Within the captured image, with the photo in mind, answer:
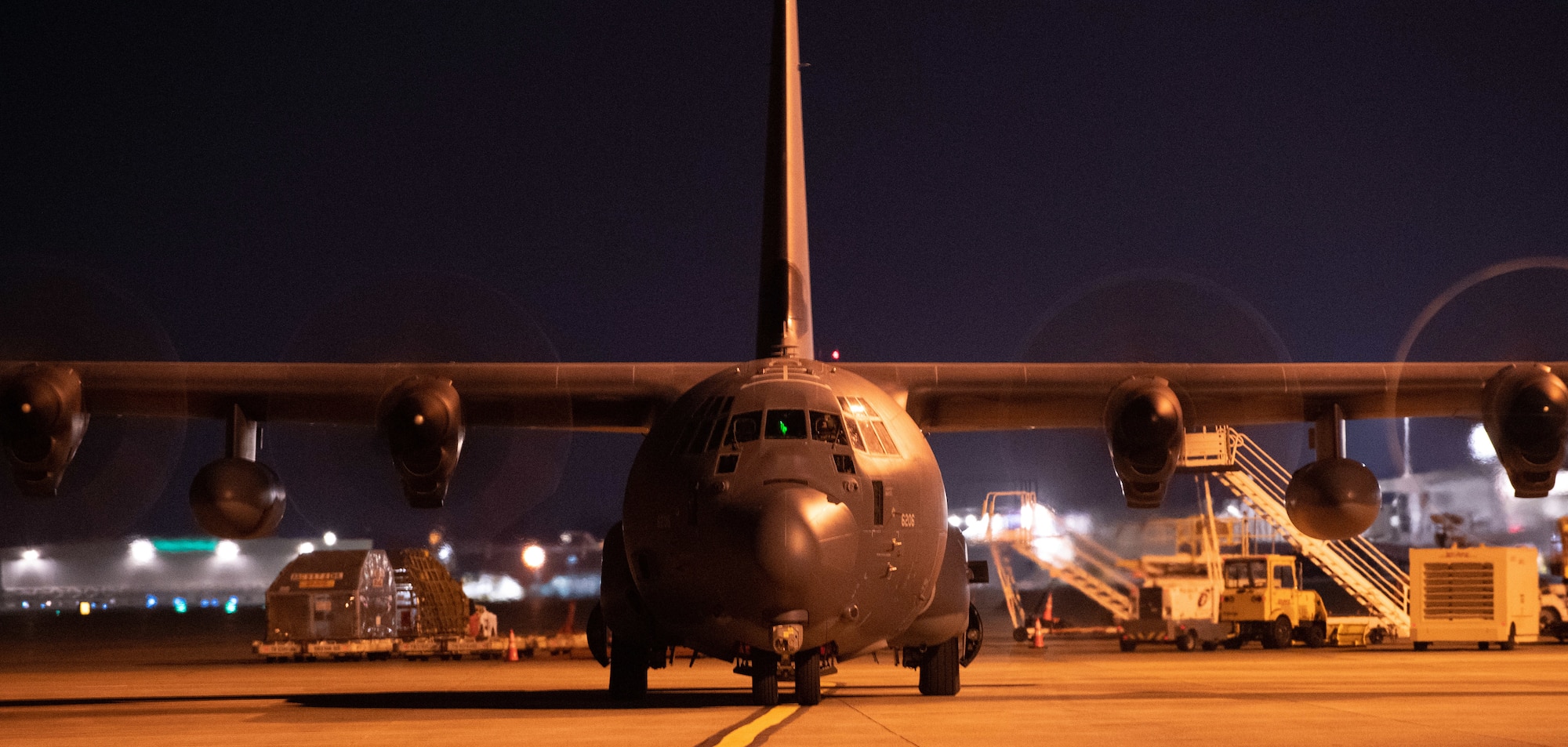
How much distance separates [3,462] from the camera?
1891cm

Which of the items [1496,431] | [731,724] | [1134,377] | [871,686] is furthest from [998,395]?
[731,724]

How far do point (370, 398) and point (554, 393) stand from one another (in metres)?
2.44

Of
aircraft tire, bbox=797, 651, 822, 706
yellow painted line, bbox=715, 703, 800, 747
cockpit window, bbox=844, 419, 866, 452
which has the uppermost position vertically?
cockpit window, bbox=844, 419, 866, 452

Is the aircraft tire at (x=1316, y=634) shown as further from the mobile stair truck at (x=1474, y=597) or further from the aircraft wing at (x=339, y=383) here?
the aircraft wing at (x=339, y=383)

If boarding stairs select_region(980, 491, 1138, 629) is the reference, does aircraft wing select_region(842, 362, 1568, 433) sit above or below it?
above

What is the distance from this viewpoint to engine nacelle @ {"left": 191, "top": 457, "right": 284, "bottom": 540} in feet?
60.7

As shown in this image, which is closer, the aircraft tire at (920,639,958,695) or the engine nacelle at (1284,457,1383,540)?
the aircraft tire at (920,639,958,695)

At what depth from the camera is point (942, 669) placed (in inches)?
719

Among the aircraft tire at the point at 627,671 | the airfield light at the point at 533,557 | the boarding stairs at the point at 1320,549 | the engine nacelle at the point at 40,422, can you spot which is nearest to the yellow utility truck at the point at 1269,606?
the boarding stairs at the point at 1320,549

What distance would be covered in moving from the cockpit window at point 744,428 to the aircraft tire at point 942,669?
14.5ft

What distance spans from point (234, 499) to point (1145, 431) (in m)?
10.7

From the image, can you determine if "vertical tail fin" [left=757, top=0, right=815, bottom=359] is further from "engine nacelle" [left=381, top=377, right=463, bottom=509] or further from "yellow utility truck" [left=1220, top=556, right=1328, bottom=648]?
"yellow utility truck" [left=1220, top=556, right=1328, bottom=648]

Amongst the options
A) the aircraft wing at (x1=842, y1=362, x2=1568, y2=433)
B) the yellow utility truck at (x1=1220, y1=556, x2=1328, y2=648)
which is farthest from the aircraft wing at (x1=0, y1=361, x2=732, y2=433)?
the yellow utility truck at (x1=1220, y1=556, x2=1328, y2=648)

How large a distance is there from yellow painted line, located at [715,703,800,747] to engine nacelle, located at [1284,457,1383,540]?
6.98m
